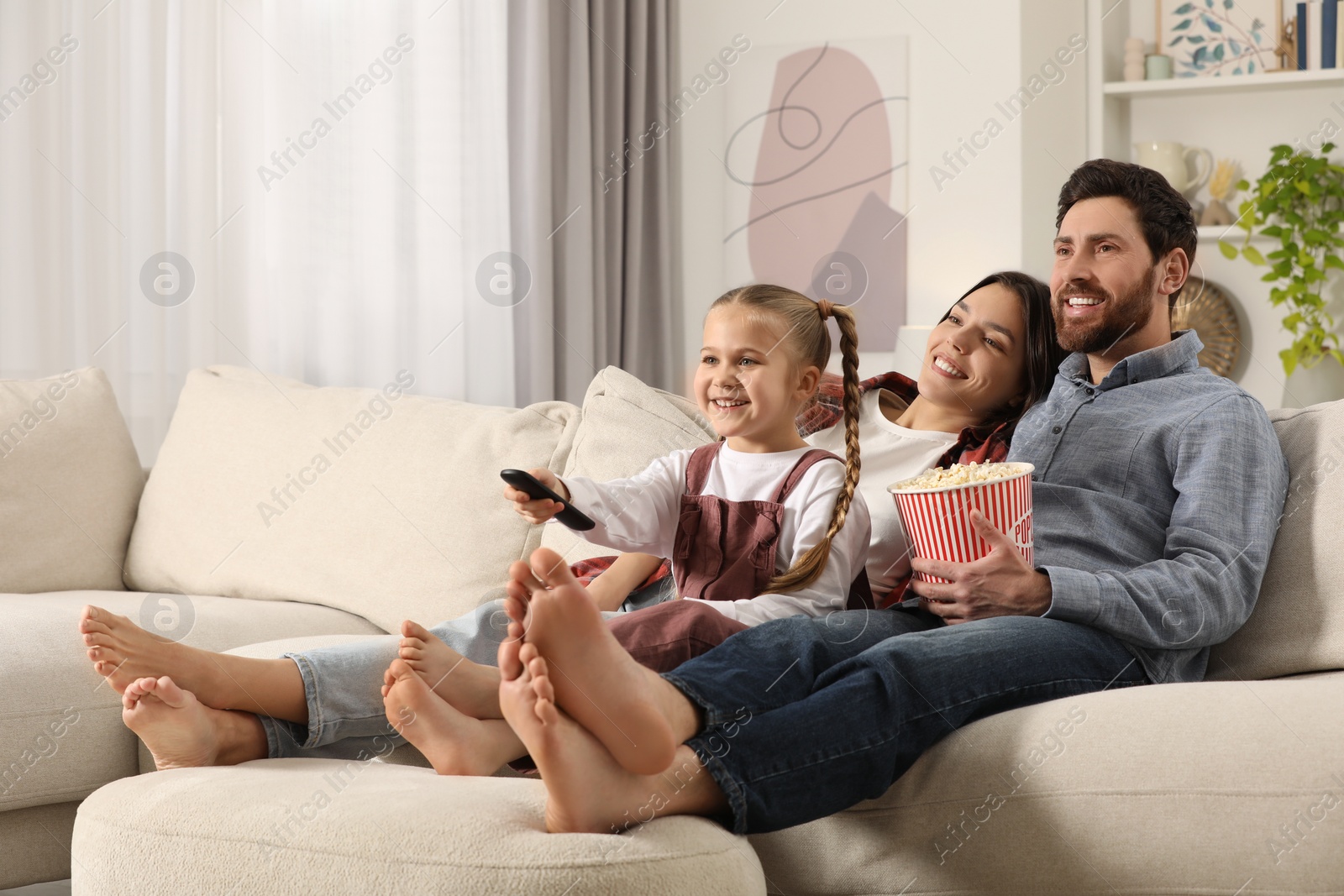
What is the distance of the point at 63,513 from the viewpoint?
230 centimetres

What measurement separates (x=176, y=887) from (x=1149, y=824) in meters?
0.92

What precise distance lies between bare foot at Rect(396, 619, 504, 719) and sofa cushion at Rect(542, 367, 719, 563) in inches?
24.1

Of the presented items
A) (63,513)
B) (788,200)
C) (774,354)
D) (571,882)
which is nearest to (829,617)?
(774,354)

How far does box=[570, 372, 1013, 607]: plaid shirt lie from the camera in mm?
1742

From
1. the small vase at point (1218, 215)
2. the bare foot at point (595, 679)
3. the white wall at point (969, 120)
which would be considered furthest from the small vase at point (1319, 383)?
the bare foot at point (595, 679)

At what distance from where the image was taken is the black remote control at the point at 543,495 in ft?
4.29

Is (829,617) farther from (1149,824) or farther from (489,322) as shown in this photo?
(489,322)

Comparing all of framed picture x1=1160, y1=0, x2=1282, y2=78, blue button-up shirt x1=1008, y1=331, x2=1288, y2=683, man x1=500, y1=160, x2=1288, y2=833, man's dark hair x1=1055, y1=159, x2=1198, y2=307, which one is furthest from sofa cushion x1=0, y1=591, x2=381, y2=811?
framed picture x1=1160, y1=0, x2=1282, y2=78

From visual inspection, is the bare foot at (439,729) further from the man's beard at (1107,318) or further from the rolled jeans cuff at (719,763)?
the man's beard at (1107,318)

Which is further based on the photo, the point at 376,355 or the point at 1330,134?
the point at 1330,134

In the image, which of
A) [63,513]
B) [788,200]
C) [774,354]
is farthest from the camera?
[788,200]

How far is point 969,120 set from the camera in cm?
379

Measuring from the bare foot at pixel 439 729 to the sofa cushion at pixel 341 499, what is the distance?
2.40ft

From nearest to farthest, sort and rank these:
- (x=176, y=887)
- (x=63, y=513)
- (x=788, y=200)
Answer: (x=176, y=887)
(x=63, y=513)
(x=788, y=200)
